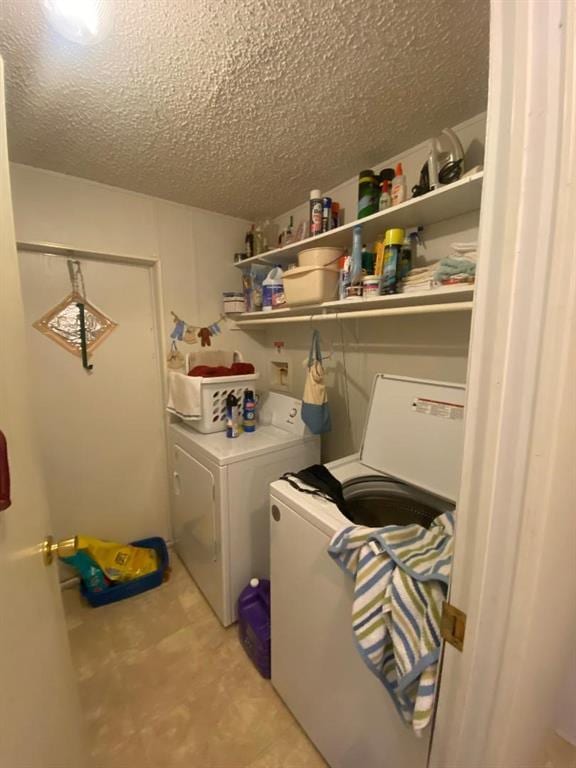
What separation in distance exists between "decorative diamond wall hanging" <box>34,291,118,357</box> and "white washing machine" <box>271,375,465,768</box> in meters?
1.52

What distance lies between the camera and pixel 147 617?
5.73ft

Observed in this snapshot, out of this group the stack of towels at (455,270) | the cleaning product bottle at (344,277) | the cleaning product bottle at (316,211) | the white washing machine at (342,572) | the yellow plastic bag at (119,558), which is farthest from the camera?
the yellow plastic bag at (119,558)

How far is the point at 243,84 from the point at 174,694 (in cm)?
245

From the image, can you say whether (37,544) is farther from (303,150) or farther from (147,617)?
(303,150)

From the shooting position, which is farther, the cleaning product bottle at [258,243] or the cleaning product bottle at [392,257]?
the cleaning product bottle at [258,243]

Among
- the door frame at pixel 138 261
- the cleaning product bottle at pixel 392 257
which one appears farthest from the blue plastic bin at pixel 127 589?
the cleaning product bottle at pixel 392 257

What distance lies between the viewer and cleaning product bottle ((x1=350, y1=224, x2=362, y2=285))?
1.37 metres

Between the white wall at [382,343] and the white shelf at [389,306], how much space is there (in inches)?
7.1

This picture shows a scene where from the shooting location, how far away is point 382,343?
1.66 metres

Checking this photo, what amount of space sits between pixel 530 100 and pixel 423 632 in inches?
37.8

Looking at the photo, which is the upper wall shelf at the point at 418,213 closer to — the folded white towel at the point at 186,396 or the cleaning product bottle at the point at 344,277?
the cleaning product bottle at the point at 344,277

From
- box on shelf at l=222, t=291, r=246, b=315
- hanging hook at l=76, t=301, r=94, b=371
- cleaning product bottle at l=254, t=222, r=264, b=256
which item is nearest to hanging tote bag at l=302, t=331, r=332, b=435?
box on shelf at l=222, t=291, r=246, b=315

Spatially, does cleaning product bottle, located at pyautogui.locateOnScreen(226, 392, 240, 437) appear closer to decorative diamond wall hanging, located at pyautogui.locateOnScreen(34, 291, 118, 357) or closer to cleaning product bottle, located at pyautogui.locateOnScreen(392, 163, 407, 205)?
decorative diamond wall hanging, located at pyautogui.locateOnScreen(34, 291, 118, 357)

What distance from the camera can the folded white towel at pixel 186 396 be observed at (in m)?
1.74
